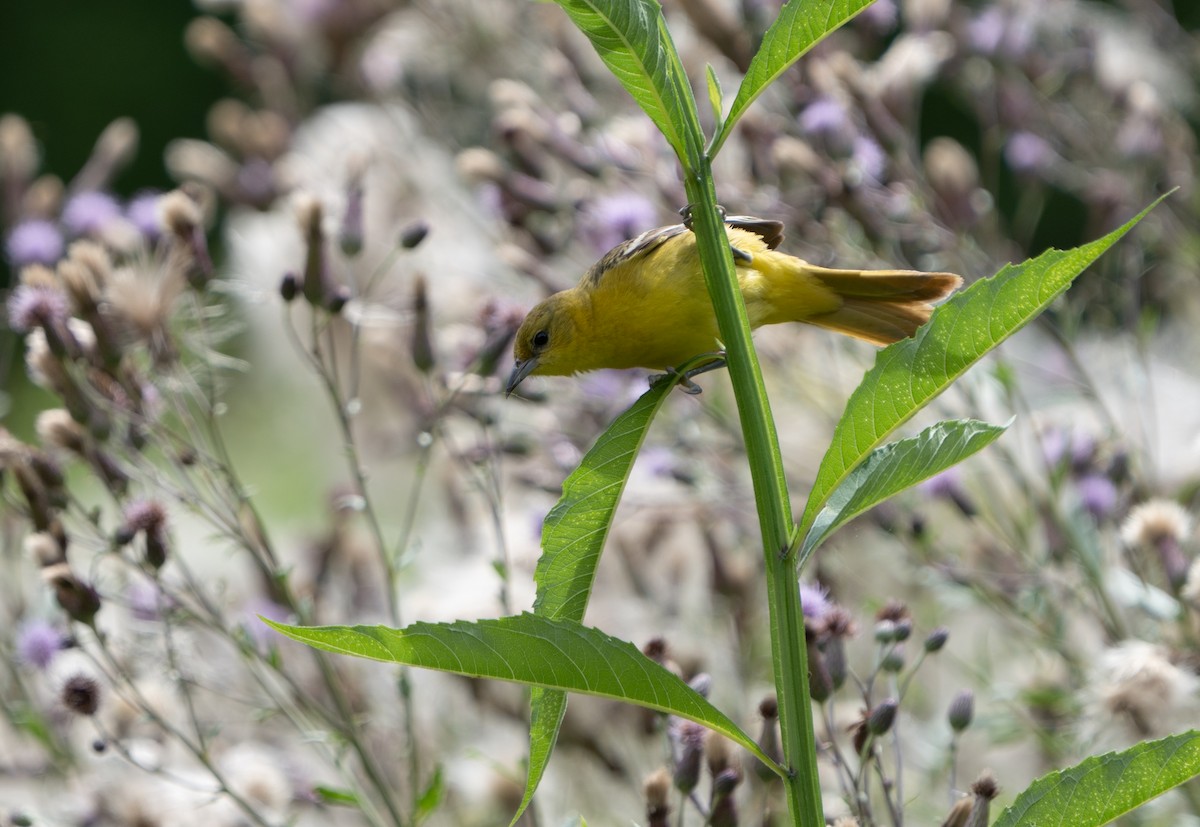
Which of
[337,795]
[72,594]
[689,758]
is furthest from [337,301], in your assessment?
[689,758]

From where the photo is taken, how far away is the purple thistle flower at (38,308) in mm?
1295

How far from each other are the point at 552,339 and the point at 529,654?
0.54m

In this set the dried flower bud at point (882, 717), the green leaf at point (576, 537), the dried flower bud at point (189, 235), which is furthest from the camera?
the dried flower bud at point (189, 235)

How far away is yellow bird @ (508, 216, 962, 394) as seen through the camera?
104cm

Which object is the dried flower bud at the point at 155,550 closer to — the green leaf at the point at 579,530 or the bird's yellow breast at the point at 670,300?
the bird's yellow breast at the point at 670,300

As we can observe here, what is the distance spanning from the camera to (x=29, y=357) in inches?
53.6

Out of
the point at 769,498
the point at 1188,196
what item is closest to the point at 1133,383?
the point at 1188,196

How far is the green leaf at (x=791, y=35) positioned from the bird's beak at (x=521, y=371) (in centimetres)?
52

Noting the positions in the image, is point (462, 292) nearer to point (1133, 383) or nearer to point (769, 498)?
point (1133, 383)

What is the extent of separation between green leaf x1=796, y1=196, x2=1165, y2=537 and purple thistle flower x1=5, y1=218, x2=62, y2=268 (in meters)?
1.46

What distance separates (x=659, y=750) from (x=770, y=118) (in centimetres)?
100

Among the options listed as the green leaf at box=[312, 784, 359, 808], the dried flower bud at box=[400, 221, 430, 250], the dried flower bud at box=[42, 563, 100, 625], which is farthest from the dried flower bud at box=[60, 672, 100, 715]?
the dried flower bud at box=[400, 221, 430, 250]

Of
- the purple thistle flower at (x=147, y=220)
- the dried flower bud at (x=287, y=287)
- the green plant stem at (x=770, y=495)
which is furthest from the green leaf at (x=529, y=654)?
the purple thistle flower at (x=147, y=220)

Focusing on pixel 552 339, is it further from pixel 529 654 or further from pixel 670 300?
pixel 529 654
